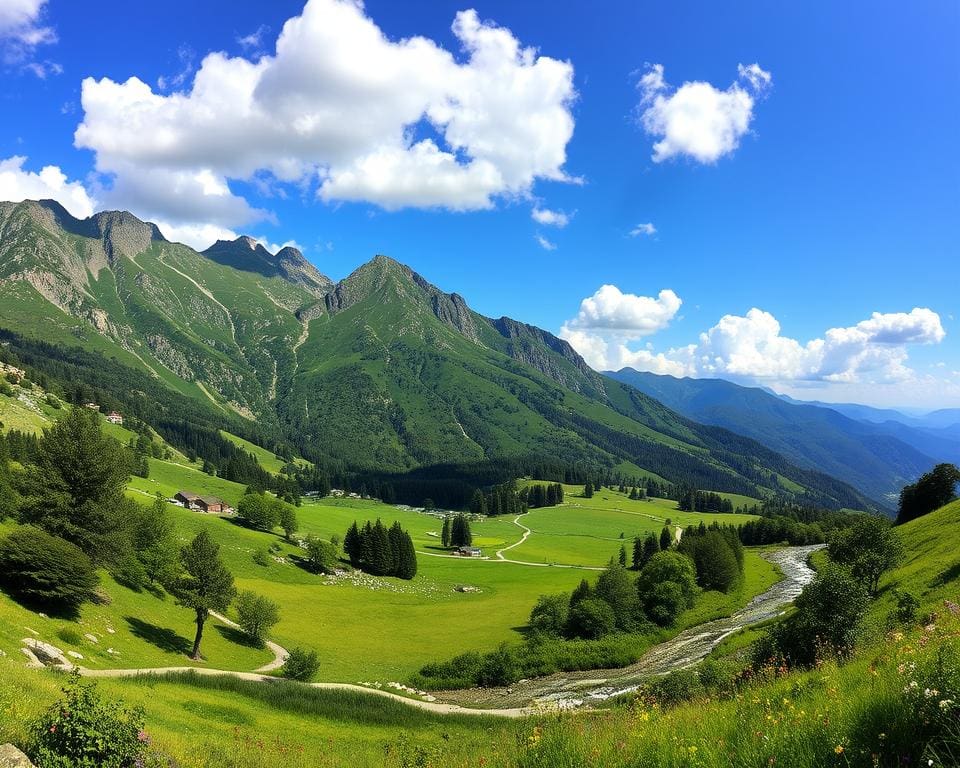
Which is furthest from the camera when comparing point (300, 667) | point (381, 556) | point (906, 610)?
point (381, 556)

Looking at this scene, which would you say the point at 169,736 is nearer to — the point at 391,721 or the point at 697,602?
the point at 391,721

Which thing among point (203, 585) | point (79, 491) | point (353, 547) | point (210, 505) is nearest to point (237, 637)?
point (203, 585)

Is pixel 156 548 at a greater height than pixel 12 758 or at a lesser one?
lesser

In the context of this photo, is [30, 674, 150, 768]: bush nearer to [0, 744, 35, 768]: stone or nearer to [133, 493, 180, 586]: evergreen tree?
[0, 744, 35, 768]: stone

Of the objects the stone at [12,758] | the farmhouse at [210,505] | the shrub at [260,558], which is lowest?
the shrub at [260,558]

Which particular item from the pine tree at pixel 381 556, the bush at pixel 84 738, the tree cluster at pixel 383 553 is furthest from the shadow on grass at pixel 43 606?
the tree cluster at pixel 383 553

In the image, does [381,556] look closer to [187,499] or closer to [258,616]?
[258,616]

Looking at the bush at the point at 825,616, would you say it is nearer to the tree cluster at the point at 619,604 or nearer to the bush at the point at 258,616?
the tree cluster at the point at 619,604

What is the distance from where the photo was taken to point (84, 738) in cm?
1045

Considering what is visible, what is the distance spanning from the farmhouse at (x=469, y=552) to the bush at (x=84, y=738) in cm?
13962

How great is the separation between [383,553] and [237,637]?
55.2m

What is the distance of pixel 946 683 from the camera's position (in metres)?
5.91

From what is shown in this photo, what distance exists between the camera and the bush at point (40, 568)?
3872 centimetres

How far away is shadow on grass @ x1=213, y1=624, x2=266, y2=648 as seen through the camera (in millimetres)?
58844
